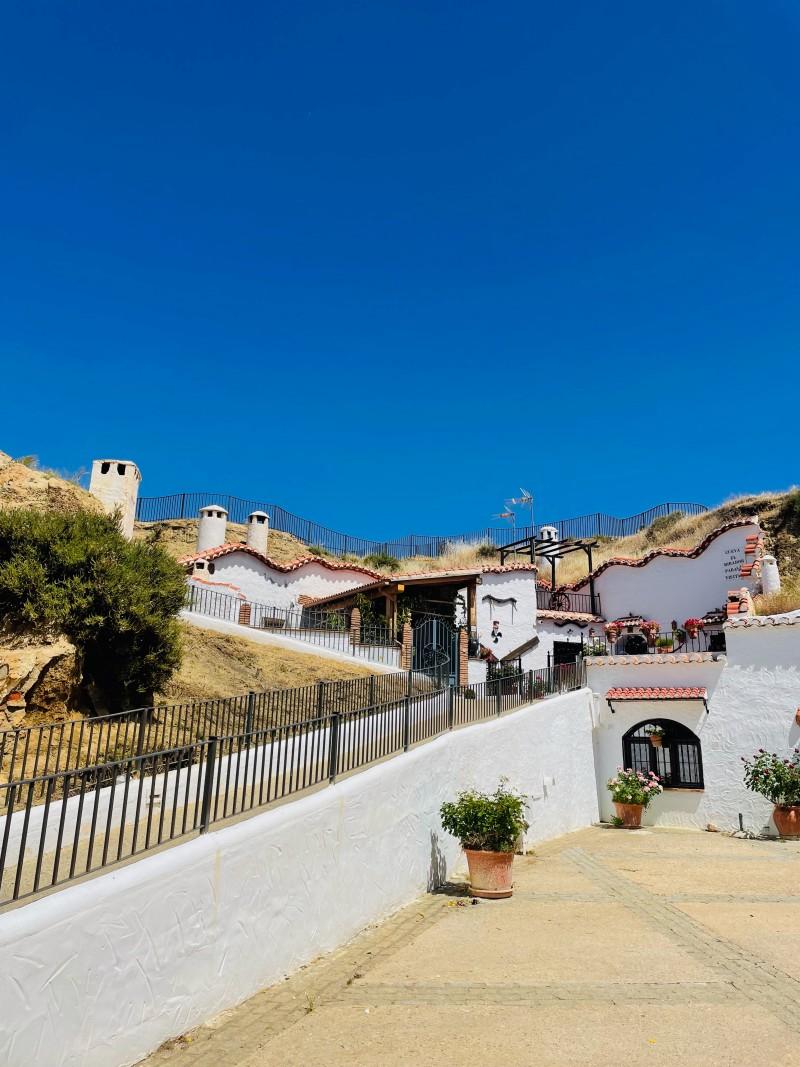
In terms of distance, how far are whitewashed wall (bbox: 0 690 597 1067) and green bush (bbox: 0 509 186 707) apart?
418cm

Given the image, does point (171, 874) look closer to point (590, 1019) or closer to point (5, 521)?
point (590, 1019)

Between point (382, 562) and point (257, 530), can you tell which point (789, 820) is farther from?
point (382, 562)

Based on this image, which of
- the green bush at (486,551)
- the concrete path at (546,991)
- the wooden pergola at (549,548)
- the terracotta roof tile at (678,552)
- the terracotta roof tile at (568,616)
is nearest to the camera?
the concrete path at (546,991)

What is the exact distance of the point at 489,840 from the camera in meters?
8.45

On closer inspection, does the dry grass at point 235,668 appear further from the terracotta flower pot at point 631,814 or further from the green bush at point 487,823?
the terracotta flower pot at point 631,814

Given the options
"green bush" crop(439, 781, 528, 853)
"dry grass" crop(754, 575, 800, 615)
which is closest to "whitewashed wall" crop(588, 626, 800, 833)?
"dry grass" crop(754, 575, 800, 615)

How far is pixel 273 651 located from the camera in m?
16.7

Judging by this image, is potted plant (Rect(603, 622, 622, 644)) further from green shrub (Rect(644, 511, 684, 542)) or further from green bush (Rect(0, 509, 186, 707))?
green shrub (Rect(644, 511, 684, 542))

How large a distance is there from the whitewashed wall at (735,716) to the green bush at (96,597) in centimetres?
1104

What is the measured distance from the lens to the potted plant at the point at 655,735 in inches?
621

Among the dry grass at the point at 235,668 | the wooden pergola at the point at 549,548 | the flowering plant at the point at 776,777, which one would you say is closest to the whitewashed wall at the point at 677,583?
the wooden pergola at the point at 549,548

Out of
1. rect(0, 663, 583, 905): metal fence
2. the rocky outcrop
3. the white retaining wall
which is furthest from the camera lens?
the white retaining wall

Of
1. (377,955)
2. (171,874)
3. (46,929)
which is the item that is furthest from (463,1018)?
(46,929)

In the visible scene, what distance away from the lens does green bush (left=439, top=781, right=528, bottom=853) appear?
27.6 feet
